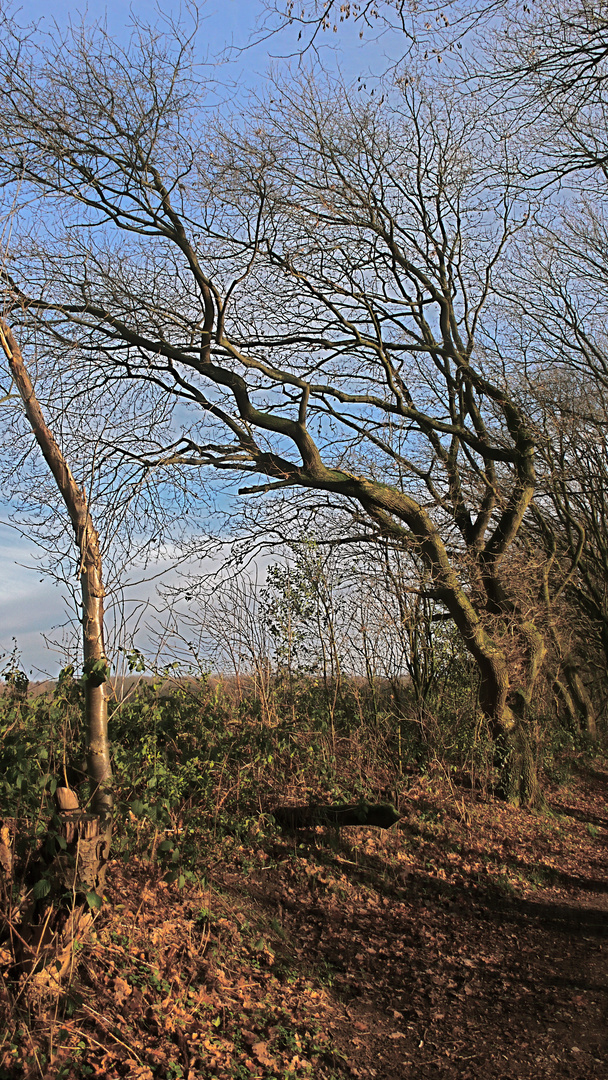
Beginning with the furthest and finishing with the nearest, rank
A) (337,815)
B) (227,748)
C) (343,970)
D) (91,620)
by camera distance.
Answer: (227,748), (337,815), (343,970), (91,620)

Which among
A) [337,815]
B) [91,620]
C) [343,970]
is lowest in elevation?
[343,970]

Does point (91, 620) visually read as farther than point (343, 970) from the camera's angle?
No

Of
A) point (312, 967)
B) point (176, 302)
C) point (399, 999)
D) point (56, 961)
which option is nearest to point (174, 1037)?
point (56, 961)

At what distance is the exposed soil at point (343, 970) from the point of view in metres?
3.96

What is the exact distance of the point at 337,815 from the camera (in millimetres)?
7363

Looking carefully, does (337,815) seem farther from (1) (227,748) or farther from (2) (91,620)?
(2) (91,620)

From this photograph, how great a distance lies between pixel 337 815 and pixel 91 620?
384 centimetres

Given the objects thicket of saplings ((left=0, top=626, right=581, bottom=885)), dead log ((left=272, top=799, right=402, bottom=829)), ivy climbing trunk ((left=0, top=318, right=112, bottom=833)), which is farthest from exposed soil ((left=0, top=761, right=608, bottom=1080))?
ivy climbing trunk ((left=0, top=318, right=112, bottom=833))

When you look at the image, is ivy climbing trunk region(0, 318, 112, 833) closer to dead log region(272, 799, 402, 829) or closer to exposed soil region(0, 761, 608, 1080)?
exposed soil region(0, 761, 608, 1080)

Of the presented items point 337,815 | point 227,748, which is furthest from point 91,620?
point 337,815

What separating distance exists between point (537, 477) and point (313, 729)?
634 centimetres

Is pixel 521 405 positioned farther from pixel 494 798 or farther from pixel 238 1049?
pixel 238 1049

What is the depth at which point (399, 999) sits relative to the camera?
526 cm

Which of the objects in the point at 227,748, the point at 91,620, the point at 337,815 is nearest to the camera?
the point at 91,620
